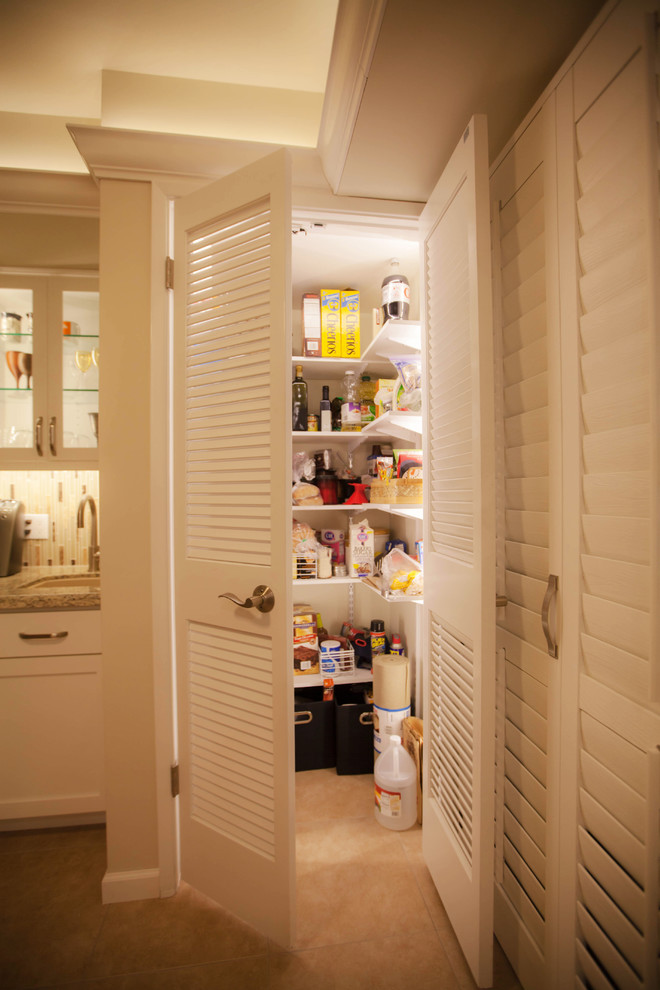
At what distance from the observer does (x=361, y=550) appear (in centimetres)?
209

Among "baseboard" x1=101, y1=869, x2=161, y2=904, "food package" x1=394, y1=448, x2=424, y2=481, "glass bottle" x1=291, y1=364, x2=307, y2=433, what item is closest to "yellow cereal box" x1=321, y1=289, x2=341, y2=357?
"glass bottle" x1=291, y1=364, x2=307, y2=433

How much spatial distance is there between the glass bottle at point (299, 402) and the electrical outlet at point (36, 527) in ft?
4.14

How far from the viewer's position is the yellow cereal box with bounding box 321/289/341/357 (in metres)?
2.05

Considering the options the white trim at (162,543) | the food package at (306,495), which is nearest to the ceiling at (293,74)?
the white trim at (162,543)

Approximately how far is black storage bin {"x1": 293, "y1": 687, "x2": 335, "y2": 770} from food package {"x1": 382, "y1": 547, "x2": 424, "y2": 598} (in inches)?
26.4

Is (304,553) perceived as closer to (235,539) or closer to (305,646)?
(305,646)

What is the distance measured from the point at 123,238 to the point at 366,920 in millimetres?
2128

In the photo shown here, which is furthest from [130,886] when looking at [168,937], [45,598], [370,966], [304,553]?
[304,553]

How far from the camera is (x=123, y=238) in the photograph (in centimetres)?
131

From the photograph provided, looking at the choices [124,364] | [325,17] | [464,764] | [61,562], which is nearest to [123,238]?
[124,364]

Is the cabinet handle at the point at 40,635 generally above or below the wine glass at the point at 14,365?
below

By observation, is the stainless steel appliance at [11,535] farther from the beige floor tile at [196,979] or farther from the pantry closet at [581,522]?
the pantry closet at [581,522]

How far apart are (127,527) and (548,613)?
116 cm

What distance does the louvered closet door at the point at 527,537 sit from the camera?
37.6 inches
